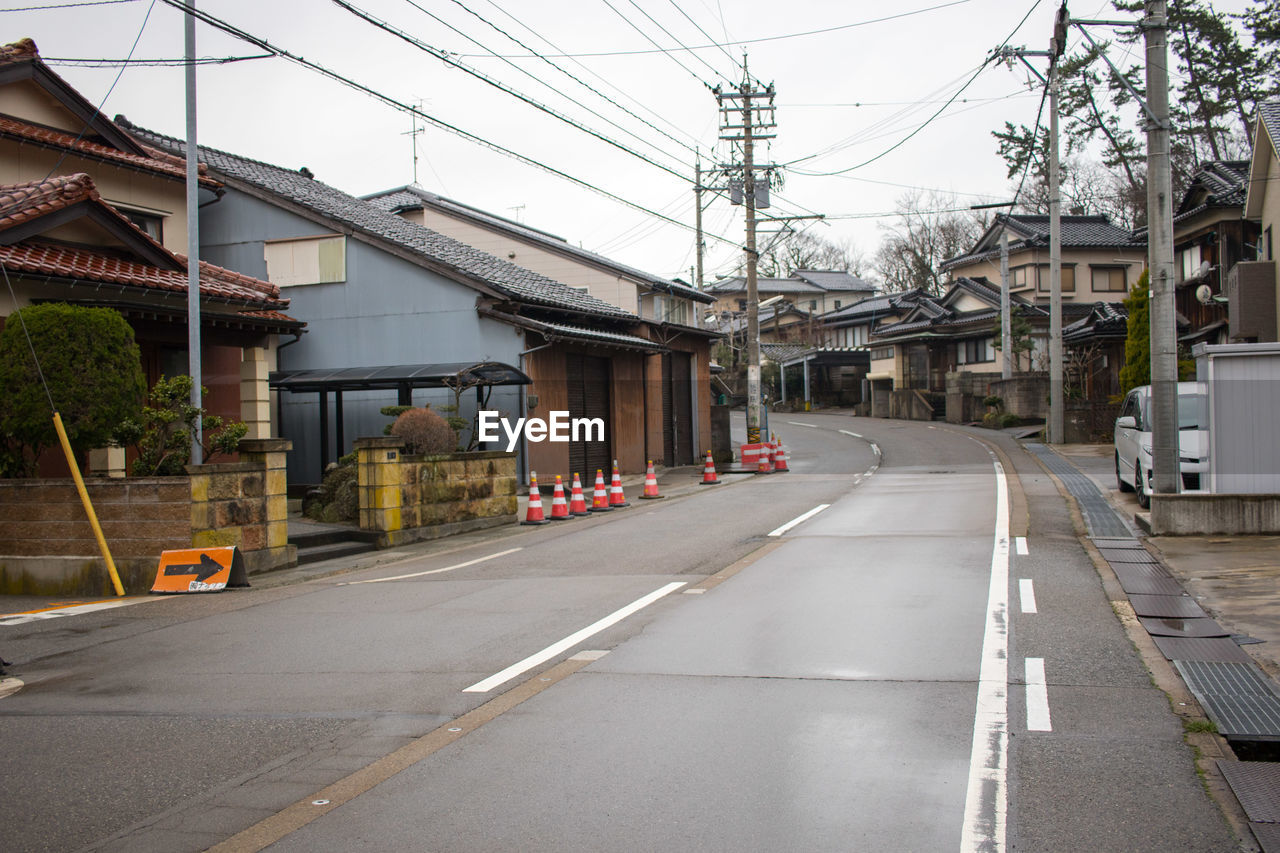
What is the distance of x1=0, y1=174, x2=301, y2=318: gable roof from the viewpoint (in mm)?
14070

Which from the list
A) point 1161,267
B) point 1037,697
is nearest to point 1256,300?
point 1161,267

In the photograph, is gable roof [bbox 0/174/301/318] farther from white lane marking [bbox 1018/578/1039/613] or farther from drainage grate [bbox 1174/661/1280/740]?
drainage grate [bbox 1174/661/1280/740]

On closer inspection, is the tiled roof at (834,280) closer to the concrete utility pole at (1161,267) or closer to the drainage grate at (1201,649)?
the concrete utility pole at (1161,267)

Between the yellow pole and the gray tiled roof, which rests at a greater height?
the gray tiled roof

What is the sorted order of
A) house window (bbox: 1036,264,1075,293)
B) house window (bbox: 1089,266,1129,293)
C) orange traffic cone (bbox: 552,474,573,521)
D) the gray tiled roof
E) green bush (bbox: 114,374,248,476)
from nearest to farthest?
green bush (bbox: 114,374,248,476)
orange traffic cone (bbox: 552,474,573,521)
the gray tiled roof
house window (bbox: 1089,266,1129,293)
house window (bbox: 1036,264,1075,293)

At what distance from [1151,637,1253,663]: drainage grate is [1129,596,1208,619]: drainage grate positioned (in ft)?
2.73

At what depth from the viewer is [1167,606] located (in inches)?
348

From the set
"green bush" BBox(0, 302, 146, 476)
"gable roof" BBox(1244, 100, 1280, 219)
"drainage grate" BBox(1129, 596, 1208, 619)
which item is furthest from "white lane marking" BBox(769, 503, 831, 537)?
"gable roof" BBox(1244, 100, 1280, 219)

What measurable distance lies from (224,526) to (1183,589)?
10528mm

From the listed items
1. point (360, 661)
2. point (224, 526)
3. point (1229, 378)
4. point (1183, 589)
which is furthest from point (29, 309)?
point (1229, 378)

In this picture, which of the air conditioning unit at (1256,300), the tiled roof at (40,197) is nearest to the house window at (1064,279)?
the air conditioning unit at (1256,300)

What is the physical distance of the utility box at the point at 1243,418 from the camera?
43.1 ft

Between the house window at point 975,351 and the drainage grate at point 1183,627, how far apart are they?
4346 centimetres

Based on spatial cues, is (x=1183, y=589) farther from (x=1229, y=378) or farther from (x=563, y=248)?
(x=563, y=248)
